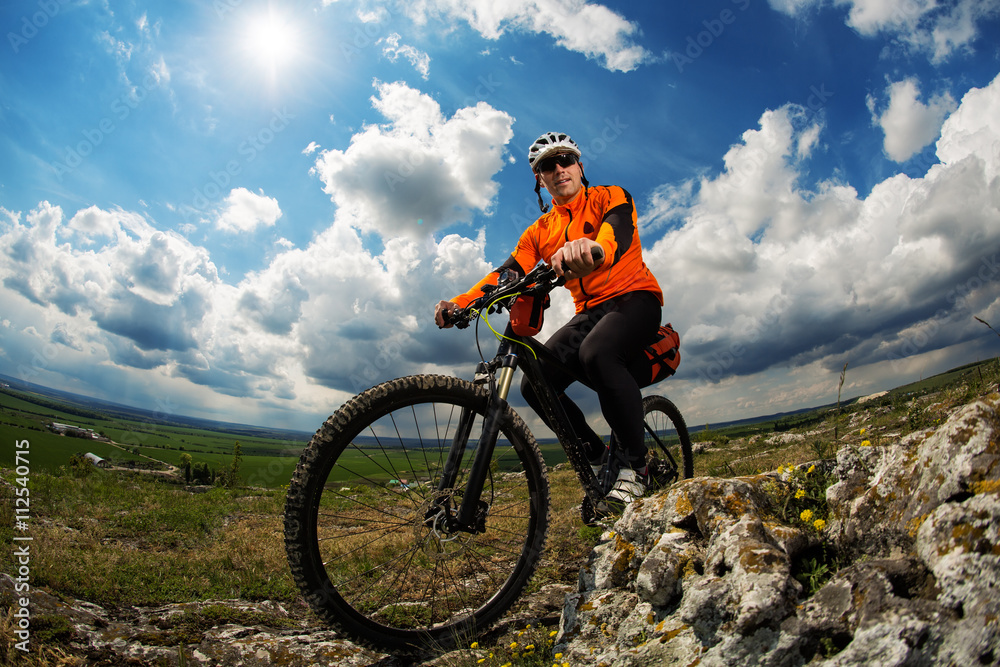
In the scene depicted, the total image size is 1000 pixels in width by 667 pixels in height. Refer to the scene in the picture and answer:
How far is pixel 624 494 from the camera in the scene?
3.69 metres

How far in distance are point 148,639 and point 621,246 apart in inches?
166

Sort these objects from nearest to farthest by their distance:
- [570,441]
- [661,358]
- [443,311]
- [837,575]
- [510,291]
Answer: [837,575], [510,291], [443,311], [570,441], [661,358]

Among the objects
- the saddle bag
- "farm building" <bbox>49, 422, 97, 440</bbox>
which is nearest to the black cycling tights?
the saddle bag

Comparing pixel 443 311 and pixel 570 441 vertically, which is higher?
pixel 443 311

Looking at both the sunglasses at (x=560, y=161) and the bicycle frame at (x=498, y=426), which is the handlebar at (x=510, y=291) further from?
the sunglasses at (x=560, y=161)

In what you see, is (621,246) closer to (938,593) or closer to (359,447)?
(359,447)

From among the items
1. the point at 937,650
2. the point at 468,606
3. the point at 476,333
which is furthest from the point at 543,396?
the point at 937,650

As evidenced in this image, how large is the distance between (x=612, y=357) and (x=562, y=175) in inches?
71.6

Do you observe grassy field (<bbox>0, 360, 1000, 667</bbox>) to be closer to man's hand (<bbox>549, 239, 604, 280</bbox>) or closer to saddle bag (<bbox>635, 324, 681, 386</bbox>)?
saddle bag (<bbox>635, 324, 681, 386</bbox>)

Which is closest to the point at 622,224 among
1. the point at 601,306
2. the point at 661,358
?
the point at 601,306

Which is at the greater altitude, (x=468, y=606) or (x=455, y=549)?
(x=455, y=549)

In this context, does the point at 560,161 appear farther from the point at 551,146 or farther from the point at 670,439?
the point at 670,439

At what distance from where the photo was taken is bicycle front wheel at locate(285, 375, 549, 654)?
8.07ft

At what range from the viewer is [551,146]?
13.4ft
